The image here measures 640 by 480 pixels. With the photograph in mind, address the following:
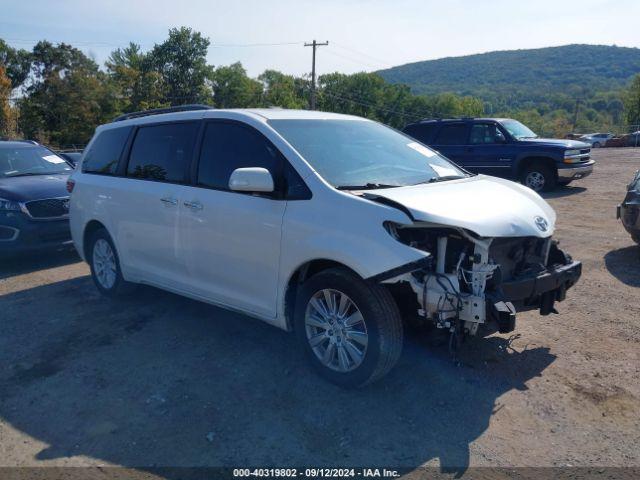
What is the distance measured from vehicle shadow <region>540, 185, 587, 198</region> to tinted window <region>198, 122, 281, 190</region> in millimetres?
10181

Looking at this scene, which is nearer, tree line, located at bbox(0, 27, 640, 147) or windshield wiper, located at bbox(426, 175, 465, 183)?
windshield wiper, located at bbox(426, 175, 465, 183)

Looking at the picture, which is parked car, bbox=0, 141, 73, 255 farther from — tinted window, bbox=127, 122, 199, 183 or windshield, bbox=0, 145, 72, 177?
tinted window, bbox=127, 122, 199, 183

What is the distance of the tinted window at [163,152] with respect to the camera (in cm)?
493

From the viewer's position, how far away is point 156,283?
206 inches

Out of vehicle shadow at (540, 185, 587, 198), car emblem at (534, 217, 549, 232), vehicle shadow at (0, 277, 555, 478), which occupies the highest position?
car emblem at (534, 217, 549, 232)

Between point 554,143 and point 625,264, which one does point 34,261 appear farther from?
point 554,143

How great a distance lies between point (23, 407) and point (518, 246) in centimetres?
362

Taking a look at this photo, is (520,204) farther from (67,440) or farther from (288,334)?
(67,440)

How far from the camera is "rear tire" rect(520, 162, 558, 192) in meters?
13.2

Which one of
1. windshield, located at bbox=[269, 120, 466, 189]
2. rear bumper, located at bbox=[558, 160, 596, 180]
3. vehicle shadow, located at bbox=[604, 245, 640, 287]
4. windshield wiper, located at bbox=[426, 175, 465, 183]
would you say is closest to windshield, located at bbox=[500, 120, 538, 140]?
rear bumper, located at bbox=[558, 160, 596, 180]

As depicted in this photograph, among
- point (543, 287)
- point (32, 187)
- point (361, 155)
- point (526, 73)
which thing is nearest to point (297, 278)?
point (361, 155)

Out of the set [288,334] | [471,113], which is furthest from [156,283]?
[471,113]

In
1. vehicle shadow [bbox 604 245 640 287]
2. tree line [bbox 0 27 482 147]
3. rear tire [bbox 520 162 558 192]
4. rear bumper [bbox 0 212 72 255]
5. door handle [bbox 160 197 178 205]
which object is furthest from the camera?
tree line [bbox 0 27 482 147]

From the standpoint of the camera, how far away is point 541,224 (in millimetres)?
3953
